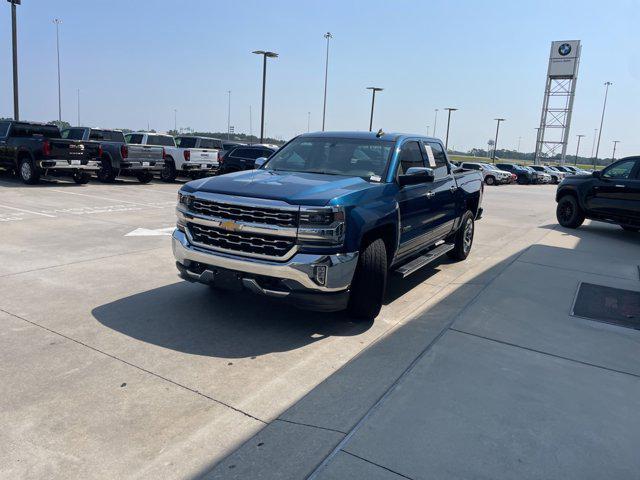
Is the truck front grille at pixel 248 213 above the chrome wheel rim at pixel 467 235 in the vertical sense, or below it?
above

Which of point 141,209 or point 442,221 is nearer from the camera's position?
point 442,221

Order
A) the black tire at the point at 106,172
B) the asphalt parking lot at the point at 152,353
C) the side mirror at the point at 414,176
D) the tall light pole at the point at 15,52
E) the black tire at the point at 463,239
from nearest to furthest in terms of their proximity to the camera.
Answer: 1. the asphalt parking lot at the point at 152,353
2. the side mirror at the point at 414,176
3. the black tire at the point at 463,239
4. the black tire at the point at 106,172
5. the tall light pole at the point at 15,52

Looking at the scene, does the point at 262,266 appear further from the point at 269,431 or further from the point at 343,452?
the point at 343,452

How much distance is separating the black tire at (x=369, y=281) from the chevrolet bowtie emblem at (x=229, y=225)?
3.86 ft

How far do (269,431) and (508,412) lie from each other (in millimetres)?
1599

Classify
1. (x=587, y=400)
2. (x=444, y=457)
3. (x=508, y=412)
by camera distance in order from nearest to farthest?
1. (x=444, y=457)
2. (x=508, y=412)
3. (x=587, y=400)

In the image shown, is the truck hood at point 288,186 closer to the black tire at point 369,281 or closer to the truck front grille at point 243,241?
the truck front grille at point 243,241

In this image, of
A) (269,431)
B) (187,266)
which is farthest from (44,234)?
(269,431)

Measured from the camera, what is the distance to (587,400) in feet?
12.2

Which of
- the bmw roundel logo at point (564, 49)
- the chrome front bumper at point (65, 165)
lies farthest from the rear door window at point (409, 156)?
the bmw roundel logo at point (564, 49)

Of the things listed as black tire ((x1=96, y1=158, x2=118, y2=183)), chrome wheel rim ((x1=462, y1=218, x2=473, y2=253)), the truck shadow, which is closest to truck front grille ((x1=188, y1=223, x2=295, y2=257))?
the truck shadow

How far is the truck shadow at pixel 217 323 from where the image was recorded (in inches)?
177

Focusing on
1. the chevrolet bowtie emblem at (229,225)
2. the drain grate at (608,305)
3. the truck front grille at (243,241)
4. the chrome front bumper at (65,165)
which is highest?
the chevrolet bowtie emblem at (229,225)

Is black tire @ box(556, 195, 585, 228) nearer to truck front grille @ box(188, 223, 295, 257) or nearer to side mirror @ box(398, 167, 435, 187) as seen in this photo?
side mirror @ box(398, 167, 435, 187)
